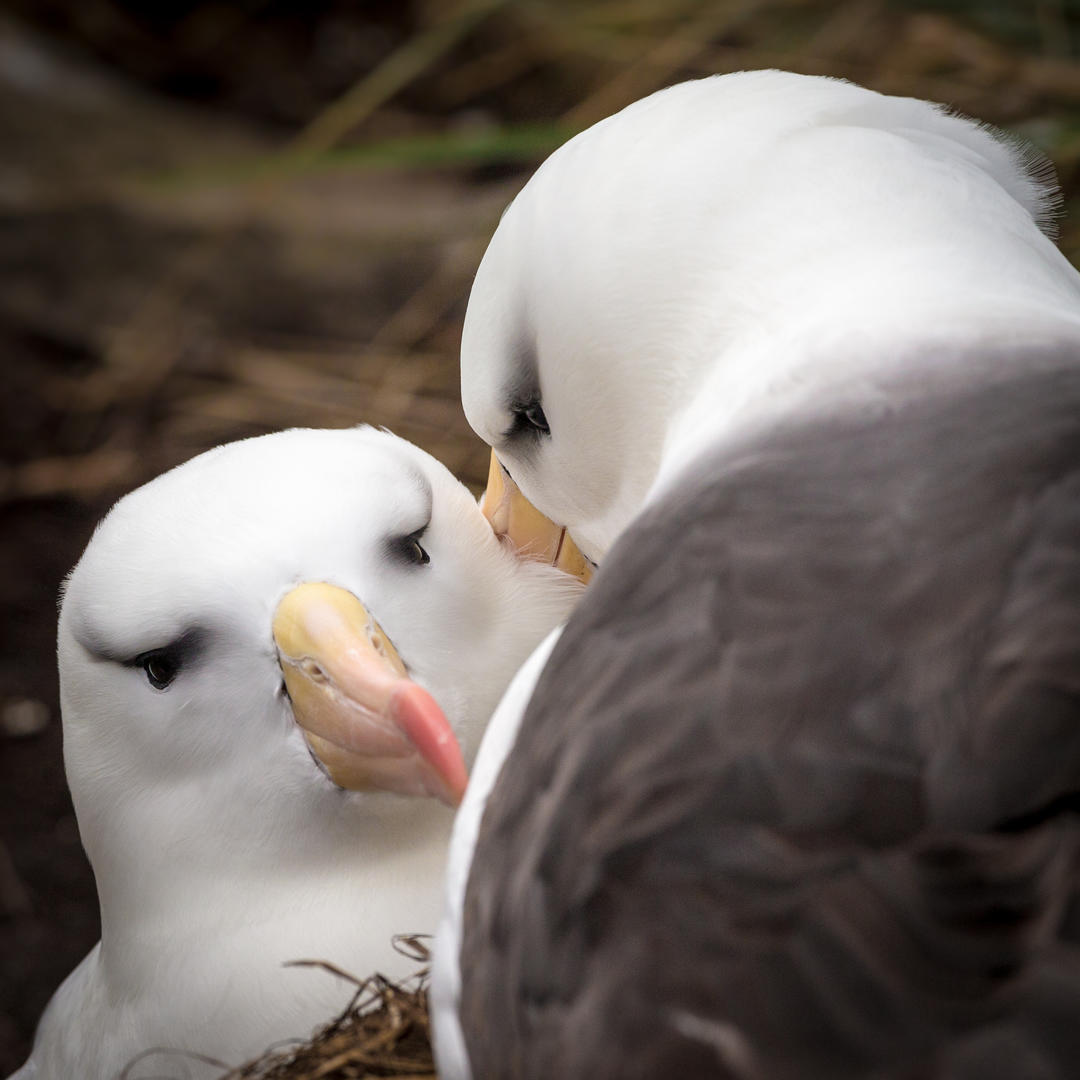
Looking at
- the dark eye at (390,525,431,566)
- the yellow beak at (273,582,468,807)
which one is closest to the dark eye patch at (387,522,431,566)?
the dark eye at (390,525,431,566)

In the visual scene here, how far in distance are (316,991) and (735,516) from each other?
101 centimetres

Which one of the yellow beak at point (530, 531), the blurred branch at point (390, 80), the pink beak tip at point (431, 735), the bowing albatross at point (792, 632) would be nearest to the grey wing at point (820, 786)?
the bowing albatross at point (792, 632)

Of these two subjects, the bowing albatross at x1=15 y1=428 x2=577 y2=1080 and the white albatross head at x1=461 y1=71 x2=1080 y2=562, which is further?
the bowing albatross at x1=15 y1=428 x2=577 y2=1080

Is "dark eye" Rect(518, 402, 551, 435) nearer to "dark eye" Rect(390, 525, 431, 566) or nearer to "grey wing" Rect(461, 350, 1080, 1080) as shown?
"dark eye" Rect(390, 525, 431, 566)

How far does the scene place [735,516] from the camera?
1.38 metres

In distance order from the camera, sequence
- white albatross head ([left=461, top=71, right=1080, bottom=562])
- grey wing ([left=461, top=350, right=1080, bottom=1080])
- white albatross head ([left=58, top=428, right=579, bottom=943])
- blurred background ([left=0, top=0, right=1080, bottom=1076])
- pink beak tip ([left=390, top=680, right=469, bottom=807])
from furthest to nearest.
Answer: blurred background ([left=0, top=0, right=1080, bottom=1076]) → white albatross head ([left=58, top=428, right=579, bottom=943]) → pink beak tip ([left=390, top=680, right=469, bottom=807]) → white albatross head ([left=461, top=71, right=1080, bottom=562]) → grey wing ([left=461, top=350, right=1080, bottom=1080])

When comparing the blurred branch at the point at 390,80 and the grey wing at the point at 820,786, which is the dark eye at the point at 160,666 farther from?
the blurred branch at the point at 390,80

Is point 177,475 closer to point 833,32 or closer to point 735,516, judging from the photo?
point 735,516

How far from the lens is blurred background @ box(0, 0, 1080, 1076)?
143 inches

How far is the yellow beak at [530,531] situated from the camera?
7.54 ft

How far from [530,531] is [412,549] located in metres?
0.26

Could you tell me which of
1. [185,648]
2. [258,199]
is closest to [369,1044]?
[185,648]

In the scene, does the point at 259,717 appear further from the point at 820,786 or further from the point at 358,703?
the point at 820,786

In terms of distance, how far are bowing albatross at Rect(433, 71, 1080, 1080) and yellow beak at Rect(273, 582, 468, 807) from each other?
0.19m
